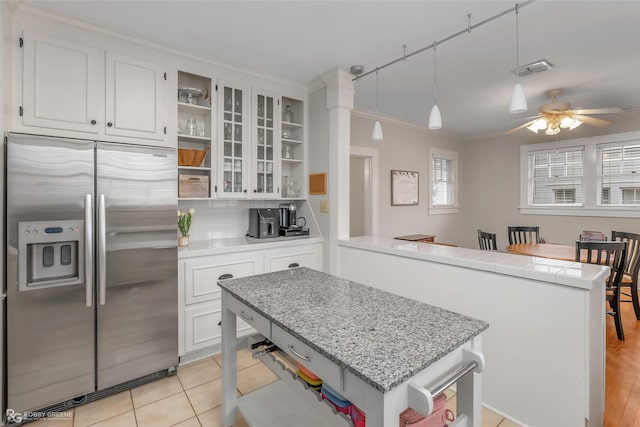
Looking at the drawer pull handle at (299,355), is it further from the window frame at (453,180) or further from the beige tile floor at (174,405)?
the window frame at (453,180)

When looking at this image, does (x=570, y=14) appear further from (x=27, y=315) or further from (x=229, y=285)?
(x=27, y=315)

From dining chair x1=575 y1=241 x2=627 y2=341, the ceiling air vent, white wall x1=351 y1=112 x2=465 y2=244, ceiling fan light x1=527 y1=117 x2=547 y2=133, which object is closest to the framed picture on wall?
white wall x1=351 y1=112 x2=465 y2=244

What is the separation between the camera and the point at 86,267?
1.99m

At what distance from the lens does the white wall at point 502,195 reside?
4629mm

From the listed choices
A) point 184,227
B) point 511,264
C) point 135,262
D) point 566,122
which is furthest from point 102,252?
point 566,122

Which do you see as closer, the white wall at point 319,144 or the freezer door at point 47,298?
the freezer door at point 47,298

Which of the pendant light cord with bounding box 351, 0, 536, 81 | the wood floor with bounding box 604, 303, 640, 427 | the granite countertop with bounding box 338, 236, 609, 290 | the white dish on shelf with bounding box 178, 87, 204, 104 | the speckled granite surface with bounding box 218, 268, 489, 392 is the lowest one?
the wood floor with bounding box 604, 303, 640, 427

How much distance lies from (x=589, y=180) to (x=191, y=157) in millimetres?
5507

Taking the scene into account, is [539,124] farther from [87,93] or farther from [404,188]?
[87,93]

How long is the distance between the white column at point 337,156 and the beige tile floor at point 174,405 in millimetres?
1367

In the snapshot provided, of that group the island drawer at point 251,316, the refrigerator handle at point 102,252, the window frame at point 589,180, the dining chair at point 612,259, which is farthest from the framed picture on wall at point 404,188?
the refrigerator handle at point 102,252

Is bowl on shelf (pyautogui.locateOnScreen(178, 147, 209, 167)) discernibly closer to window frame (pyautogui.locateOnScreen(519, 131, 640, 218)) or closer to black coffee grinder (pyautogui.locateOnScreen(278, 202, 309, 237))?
black coffee grinder (pyautogui.locateOnScreen(278, 202, 309, 237))

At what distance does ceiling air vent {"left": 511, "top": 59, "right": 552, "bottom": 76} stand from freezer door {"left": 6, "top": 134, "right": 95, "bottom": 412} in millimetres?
3549

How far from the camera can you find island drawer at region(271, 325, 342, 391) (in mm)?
1028
